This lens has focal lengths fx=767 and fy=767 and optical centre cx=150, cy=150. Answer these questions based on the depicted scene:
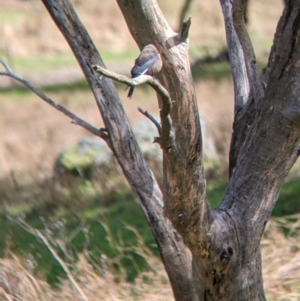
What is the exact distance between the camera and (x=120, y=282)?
17.2ft

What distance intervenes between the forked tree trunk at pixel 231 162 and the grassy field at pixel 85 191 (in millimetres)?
1386

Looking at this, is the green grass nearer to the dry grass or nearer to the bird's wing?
the dry grass

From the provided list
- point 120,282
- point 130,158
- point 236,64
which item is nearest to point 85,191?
point 120,282

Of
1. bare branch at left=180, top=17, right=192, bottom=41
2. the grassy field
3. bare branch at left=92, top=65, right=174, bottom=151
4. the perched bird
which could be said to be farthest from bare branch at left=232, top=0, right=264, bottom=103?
the grassy field

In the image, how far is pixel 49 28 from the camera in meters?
21.4

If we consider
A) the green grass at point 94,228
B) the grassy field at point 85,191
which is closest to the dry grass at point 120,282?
the grassy field at point 85,191

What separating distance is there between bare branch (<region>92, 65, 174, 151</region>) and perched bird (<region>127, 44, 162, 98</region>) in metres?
0.24

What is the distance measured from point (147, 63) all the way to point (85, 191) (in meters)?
6.42

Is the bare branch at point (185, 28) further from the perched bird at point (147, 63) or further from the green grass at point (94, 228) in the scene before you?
the green grass at point (94, 228)

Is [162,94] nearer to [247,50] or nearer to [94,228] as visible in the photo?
[247,50]

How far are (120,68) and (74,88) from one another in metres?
1.64

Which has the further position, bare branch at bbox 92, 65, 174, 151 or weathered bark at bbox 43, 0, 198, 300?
weathered bark at bbox 43, 0, 198, 300

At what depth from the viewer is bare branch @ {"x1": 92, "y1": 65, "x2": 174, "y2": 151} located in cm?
240

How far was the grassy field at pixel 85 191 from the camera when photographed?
16.8 feet
